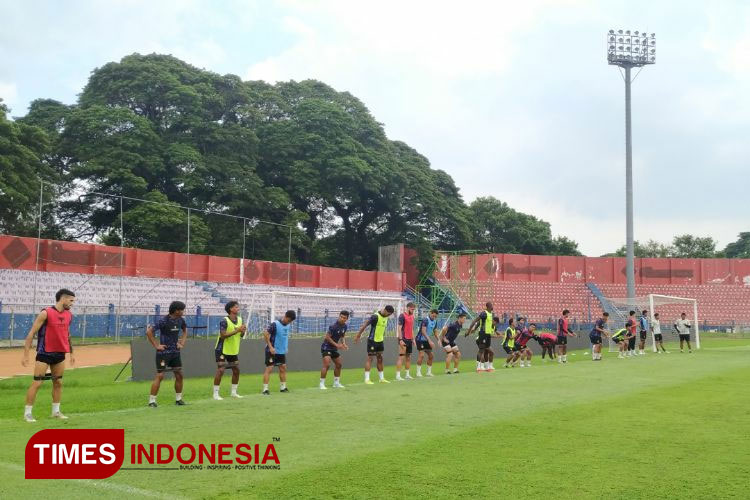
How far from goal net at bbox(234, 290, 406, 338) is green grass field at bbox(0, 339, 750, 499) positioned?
9372mm

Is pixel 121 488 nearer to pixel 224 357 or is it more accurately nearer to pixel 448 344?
pixel 224 357

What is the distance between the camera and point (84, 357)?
87.6 feet

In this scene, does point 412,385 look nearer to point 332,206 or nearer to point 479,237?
point 332,206

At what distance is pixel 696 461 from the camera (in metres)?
7.72

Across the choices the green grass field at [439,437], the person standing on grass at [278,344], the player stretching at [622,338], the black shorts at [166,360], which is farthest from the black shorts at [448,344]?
the player stretching at [622,338]

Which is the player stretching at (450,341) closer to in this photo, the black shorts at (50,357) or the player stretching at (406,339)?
the player stretching at (406,339)

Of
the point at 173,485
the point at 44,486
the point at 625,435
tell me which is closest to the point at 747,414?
the point at 625,435

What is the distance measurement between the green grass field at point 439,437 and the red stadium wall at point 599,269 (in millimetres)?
45507

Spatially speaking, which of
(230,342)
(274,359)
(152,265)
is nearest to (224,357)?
(230,342)

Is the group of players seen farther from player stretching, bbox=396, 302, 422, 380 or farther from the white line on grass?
the white line on grass

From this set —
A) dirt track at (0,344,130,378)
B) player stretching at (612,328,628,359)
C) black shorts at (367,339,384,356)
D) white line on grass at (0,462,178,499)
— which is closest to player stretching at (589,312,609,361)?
player stretching at (612,328,628,359)

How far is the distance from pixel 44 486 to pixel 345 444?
11.4 feet

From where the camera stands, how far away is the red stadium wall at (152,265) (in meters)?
29.7

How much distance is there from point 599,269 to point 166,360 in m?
57.2
